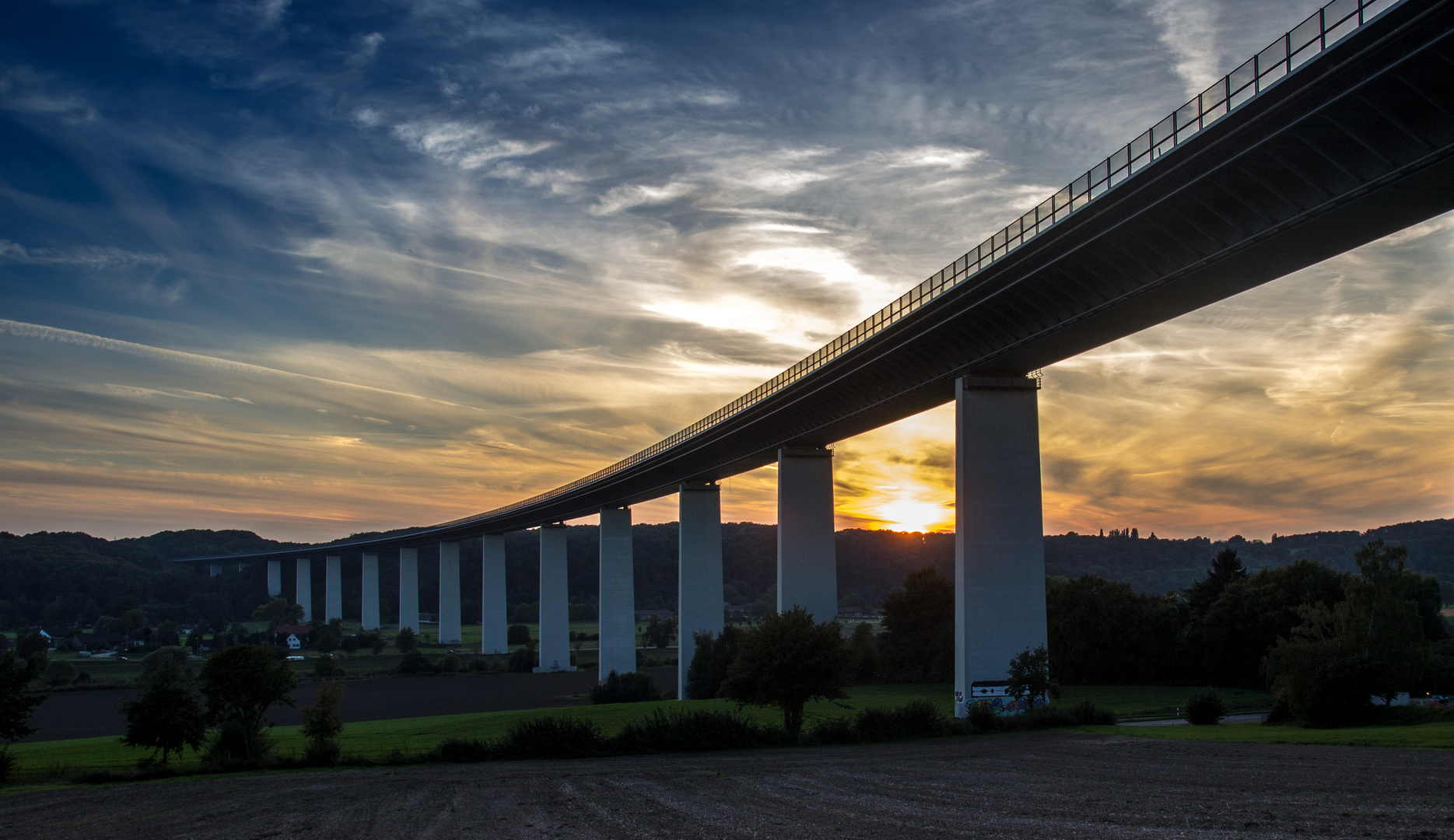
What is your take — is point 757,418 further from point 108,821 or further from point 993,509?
point 108,821

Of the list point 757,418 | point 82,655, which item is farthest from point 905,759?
point 82,655

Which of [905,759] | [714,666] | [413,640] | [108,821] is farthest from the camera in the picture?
[413,640]

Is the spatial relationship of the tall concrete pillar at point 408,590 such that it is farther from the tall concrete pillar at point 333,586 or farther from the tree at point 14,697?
the tree at point 14,697

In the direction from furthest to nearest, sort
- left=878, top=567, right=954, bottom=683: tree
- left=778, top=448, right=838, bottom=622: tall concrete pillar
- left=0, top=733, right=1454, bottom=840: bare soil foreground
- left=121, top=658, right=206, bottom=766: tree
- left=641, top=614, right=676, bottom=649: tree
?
left=641, top=614, right=676, bottom=649: tree
left=878, top=567, right=954, bottom=683: tree
left=778, top=448, right=838, bottom=622: tall concrete pillar
left=121, top=658, right=206, bottom=766: tree
left=0, top=733, right=1454, bottom=840: bare soil foreground

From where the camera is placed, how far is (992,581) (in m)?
37.9

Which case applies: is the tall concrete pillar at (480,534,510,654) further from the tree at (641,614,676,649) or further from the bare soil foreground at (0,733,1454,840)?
the bare soil foreground at (0,733,1454,840)

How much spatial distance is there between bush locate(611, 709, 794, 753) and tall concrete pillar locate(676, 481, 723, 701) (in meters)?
38.0

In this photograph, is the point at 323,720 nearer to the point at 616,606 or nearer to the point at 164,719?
the point at 164,719

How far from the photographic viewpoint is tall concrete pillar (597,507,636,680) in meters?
83.8

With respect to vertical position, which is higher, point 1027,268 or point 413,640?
point 1027,268

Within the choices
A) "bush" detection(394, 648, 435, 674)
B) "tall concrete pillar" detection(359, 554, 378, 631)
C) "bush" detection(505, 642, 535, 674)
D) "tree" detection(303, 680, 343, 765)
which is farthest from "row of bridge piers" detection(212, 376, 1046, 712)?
"tall concrete pillar" detection(359, 554, 378, 631)

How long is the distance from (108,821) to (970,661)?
29.3 metres

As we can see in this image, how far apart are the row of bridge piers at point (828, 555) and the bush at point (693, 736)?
975cm

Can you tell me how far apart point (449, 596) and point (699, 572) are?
241 ft
